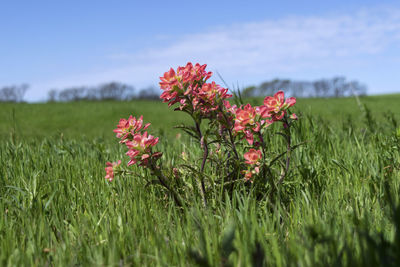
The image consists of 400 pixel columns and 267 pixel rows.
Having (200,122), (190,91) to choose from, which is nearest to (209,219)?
(200,122)

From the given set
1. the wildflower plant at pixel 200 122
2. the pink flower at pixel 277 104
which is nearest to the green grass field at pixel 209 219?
the wildflower plant at pixel 200 122

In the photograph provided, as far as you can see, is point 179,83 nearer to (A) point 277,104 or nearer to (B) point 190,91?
(B) point 190,91

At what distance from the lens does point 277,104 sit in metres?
1.99

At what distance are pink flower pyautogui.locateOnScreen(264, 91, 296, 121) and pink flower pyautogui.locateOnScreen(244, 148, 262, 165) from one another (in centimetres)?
24

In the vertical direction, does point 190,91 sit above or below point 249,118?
above

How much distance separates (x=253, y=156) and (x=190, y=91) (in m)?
0.54

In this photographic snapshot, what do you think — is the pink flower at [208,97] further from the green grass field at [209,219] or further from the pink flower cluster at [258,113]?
the green grass field at [209,219]

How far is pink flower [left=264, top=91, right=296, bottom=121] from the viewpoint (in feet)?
6.47

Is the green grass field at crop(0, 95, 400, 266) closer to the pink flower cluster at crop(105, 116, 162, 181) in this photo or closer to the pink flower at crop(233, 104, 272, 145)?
the pink flower cluster at crop(105, 116, 162, 181)

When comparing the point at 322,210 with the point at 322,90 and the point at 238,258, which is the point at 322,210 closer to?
the point at 238,258

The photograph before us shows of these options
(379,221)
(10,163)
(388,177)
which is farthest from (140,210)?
(10,163)

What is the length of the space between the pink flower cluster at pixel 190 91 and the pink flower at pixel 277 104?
27 centimetres

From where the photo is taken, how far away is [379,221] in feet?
5.65

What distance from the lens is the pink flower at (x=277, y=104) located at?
1973 mm
